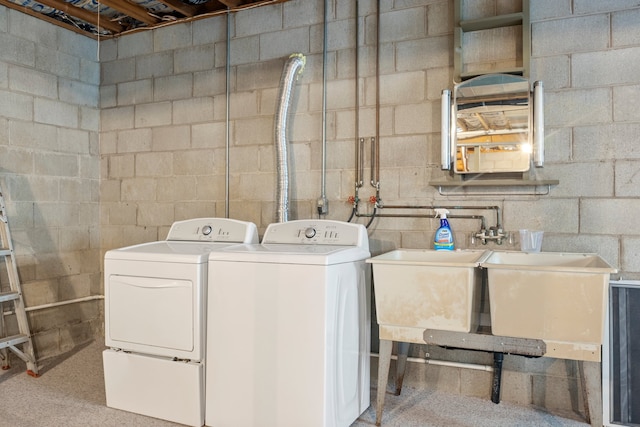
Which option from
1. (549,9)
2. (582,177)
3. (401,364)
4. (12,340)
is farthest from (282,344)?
(549,9)

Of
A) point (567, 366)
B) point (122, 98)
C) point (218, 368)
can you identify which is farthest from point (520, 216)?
point (122, 98)

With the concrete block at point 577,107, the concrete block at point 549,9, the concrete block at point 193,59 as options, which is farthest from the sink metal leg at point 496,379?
the concrete block at point 193,59

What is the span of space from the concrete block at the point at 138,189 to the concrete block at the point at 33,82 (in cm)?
77

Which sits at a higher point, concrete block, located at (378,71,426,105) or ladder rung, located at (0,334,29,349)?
concrete block, located at (378,71,426,105)

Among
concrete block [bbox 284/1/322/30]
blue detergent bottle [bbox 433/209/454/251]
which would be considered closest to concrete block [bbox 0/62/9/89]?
concrete block [bbox 284/1/322/30]

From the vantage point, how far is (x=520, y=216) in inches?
101

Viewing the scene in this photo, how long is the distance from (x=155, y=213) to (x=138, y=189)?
0.24 metres

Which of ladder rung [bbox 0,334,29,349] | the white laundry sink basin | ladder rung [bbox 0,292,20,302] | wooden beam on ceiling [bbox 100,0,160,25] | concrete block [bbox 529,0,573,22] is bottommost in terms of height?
ladder rung [bbox 0,334,29,349]

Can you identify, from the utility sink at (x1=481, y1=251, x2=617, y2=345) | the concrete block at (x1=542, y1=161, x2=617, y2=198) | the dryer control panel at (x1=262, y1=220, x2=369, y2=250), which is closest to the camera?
Result: the utility sink at (x1=481, y1=251, x2=617, y2=345)

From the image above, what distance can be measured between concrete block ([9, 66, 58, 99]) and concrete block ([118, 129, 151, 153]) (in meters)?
0.52

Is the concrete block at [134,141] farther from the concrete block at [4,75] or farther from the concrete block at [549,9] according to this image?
the concrete block at [549,9]

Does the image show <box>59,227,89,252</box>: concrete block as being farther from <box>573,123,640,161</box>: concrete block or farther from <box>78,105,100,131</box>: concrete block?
<box>573,123,640,161</box>: concrete block

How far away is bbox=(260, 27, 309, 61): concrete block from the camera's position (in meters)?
3.08

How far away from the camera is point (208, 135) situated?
337 centimetres
